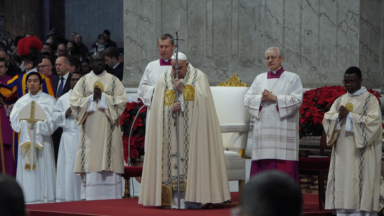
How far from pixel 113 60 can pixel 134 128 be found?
1441 millimetres

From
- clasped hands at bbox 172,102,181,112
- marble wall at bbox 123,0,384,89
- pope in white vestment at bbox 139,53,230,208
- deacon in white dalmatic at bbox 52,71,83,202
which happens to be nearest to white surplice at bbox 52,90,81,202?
deacon in white dalmatic at bbox 52,71,83,202

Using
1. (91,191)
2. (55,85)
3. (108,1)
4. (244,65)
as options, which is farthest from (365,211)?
(108,1)

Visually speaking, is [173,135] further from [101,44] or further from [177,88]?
[101,44]

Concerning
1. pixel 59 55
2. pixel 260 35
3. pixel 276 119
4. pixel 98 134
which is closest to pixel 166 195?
pixel 276 119

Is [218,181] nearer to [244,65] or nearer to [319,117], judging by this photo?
[319,117]

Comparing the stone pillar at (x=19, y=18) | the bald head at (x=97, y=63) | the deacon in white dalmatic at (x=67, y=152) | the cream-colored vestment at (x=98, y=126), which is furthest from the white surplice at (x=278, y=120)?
the stone pillar at (x=19, y=18)

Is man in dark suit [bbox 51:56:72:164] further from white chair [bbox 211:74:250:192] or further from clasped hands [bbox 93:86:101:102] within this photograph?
white chair [bbox 211:74:250:192]

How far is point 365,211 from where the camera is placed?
5.61 meters

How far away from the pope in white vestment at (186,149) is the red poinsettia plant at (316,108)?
4.81ft

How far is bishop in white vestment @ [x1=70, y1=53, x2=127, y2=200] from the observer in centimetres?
676

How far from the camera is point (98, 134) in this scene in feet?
22.4

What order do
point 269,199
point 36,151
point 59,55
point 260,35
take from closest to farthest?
point 269,199 < point 36,151 < point 260,35 < point 59,55

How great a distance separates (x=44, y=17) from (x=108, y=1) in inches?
77.1

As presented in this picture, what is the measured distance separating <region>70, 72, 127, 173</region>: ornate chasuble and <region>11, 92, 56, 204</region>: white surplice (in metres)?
0.73
